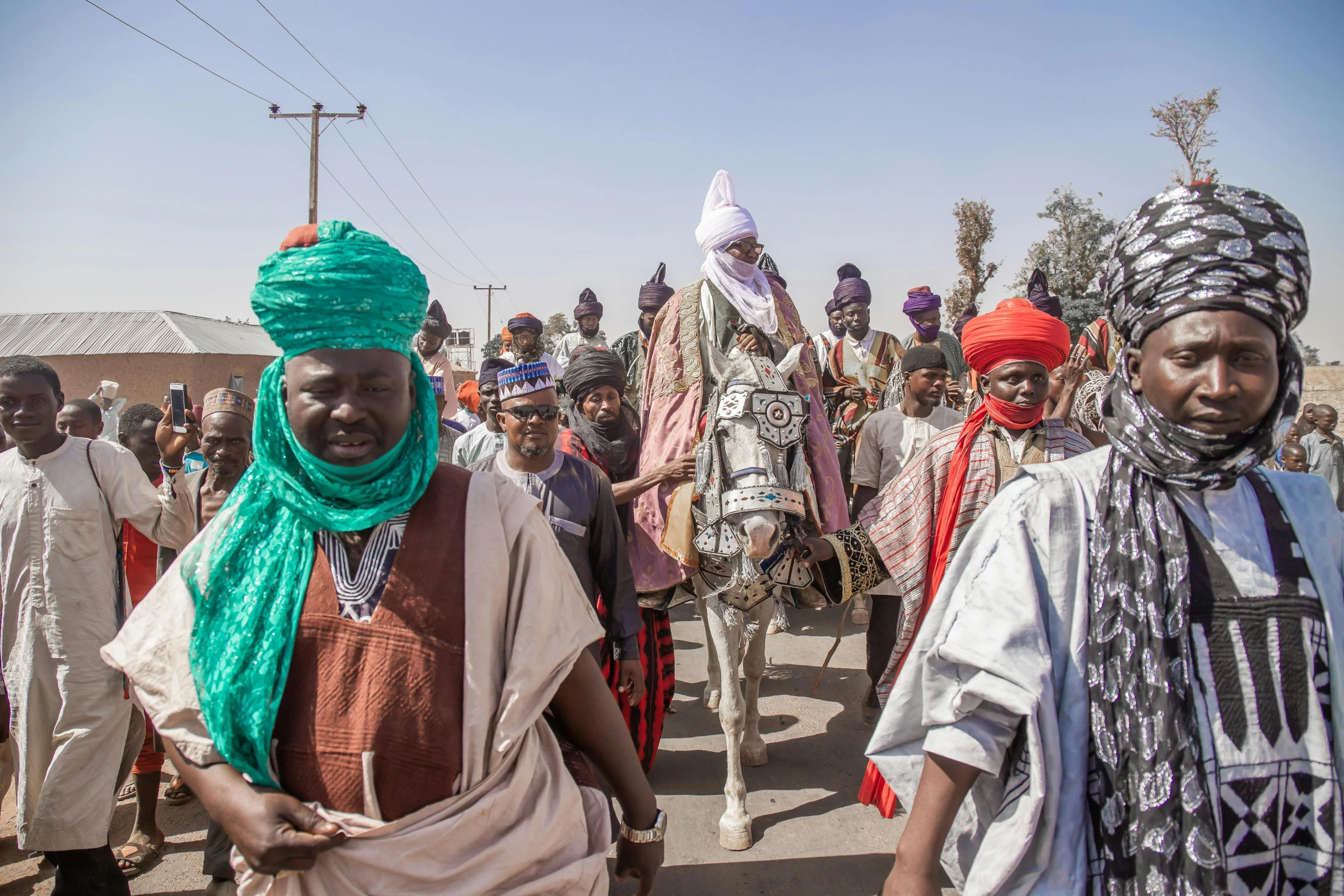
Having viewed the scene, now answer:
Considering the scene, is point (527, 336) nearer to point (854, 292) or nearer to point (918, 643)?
point (854, 292)

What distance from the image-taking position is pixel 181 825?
13.8ft

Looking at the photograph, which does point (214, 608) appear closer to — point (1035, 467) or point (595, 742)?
point (595, 742)

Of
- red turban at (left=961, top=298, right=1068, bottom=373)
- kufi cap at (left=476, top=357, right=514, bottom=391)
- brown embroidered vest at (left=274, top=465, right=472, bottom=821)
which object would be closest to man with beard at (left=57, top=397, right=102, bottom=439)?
kufi cap at (left=476, top=357, right=514, bottom=391)

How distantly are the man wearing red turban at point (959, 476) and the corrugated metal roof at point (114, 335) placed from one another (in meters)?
26.6

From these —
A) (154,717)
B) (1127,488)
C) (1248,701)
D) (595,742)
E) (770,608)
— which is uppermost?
(1127,488)

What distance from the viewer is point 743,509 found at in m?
3.50

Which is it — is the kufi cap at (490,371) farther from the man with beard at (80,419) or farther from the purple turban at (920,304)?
the purple turban at (920,304)

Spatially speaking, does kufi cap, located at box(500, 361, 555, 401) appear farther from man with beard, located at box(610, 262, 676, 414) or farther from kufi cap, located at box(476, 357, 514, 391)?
man with beard, located at box(610, 262, 676, 414)

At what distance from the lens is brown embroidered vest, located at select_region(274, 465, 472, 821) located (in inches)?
59.2

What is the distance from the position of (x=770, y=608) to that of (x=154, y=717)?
10.5 feet

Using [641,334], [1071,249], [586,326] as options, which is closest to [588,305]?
[586,326]

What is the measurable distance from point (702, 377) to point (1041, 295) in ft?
18.7

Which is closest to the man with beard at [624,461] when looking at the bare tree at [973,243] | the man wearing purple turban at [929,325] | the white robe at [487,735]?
the white robe at [487,735]

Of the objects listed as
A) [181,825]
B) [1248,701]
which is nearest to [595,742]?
[1248,701]
